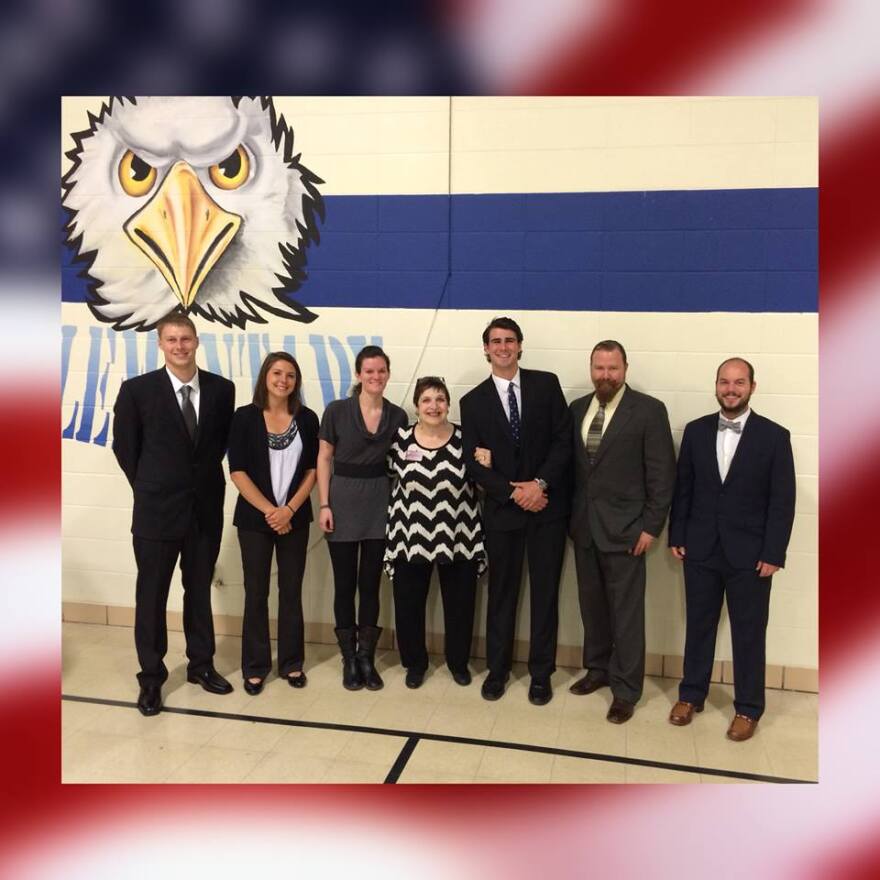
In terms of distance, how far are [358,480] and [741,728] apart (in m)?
1.92

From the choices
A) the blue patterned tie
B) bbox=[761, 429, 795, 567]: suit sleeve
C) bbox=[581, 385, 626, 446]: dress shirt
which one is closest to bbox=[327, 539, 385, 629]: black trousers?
the blue patterned tie

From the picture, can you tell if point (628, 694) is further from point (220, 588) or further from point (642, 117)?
point (642, 117)

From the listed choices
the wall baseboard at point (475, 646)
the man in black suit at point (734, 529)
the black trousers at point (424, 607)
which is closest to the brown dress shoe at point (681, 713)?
the man in black suit at point (734, 529)

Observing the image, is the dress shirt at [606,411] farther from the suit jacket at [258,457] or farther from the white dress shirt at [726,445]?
the suit jacket at [258,457]

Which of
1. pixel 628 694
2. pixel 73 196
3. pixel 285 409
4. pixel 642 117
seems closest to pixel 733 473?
pixel 628 694

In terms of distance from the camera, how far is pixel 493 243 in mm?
3924

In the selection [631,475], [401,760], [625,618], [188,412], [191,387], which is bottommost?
[401,760]

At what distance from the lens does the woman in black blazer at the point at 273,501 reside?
3580 millimetres

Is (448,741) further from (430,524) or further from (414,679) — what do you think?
(430,524)

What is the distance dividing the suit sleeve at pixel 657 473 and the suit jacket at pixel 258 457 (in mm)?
1499

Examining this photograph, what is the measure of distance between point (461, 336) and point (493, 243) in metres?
0.48

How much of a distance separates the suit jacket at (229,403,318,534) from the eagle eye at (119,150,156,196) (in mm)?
1526

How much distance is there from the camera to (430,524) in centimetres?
356

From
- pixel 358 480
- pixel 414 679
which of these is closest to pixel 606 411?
pixel 358 480
